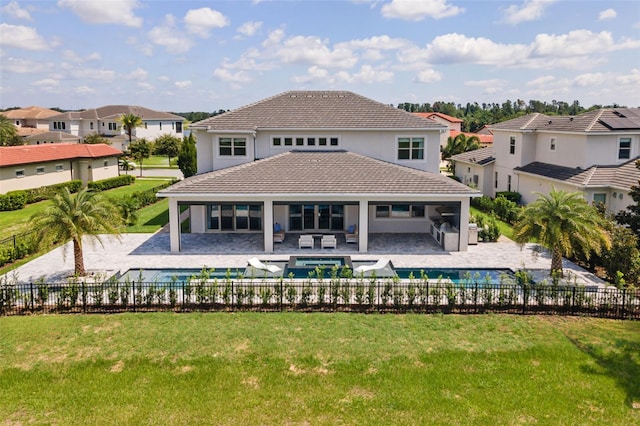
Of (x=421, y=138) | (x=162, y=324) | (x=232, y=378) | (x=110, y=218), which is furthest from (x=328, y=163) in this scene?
(x=232, y=378)

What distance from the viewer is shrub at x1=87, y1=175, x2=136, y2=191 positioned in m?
47.9

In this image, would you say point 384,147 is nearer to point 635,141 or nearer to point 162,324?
point 635,141

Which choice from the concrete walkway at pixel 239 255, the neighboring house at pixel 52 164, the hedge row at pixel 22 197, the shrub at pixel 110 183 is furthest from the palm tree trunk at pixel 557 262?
the shrub at pixel 110 183

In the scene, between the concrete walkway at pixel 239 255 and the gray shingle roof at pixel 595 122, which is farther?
the gray shingle roof at pixel 595 122

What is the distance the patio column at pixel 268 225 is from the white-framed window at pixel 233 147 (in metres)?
6.50

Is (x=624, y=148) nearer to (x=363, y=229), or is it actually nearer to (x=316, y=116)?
(x=363, y=229)

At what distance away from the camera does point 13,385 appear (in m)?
12.3

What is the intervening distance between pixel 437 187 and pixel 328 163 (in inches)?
245

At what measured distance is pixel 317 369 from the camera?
1302cm

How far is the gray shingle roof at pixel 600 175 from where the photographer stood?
89.9ft

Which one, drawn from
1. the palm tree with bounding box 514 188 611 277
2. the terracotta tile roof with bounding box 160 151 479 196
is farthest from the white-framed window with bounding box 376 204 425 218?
the palm tree with bounding box 514 188 611 277

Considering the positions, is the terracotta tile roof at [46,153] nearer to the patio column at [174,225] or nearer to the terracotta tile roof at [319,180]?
the patio column at [174,225]

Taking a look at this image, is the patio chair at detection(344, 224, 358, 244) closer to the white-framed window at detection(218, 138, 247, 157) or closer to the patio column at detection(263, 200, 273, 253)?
the patio column at detection(263, 200, 273, 253)

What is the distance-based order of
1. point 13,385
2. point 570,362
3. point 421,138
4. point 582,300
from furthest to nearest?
point 421,138 < point 582,300 < point 570,362 < point 13,385
